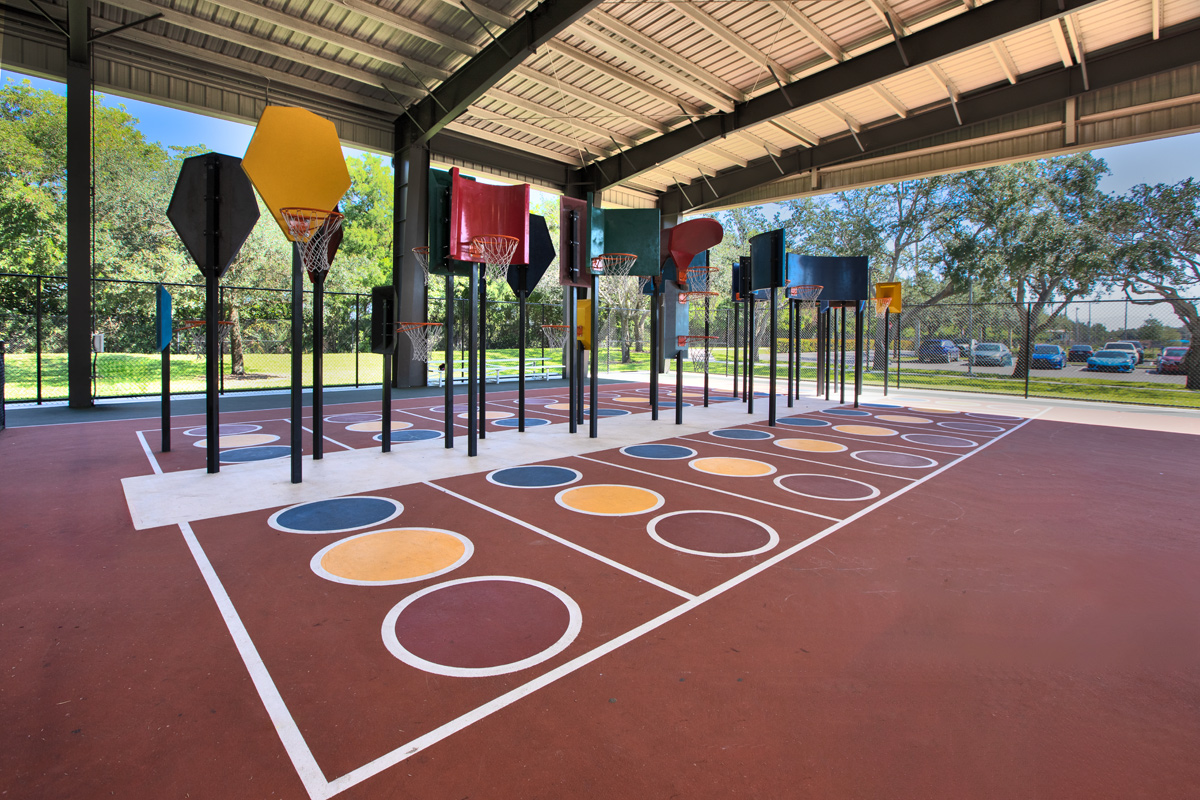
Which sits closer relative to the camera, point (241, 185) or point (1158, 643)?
point (1158, 643)

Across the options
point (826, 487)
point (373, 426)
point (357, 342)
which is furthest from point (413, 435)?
point (357, 342)

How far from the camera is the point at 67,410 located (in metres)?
9.65

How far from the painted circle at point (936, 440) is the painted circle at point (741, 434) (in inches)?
76.4

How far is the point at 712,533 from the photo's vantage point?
3.83 metres

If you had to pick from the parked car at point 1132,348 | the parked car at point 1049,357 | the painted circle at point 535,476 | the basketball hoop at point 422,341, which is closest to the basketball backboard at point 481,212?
the painted circle at point 535,476

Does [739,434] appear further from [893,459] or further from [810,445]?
[893,459]

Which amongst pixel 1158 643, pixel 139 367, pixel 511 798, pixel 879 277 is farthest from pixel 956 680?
pixel 879 277

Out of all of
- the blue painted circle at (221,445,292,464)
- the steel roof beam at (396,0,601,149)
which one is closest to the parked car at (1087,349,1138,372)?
the steel roof beam at (396,0,601,149)

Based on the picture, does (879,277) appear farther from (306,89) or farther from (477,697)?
(477,697)

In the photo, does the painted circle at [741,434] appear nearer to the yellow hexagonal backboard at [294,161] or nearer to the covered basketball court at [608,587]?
the covered basketball court at [608,587]

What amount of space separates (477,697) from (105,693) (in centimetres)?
136

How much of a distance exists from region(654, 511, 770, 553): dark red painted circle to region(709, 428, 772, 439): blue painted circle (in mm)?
3649

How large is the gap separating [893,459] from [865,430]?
2245 mm

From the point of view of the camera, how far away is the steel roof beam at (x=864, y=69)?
27.9 feet
